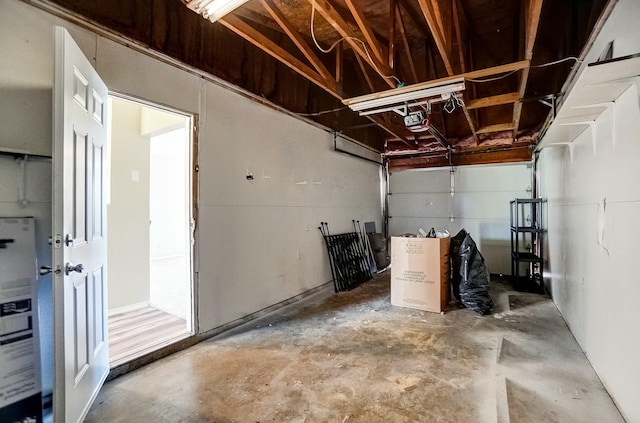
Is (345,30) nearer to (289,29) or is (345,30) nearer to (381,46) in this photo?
(289,29)

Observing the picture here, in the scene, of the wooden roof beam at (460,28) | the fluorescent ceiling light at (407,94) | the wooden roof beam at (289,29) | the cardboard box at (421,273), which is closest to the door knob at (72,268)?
the wooden roof beam at (289,29)

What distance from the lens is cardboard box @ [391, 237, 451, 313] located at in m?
3.71

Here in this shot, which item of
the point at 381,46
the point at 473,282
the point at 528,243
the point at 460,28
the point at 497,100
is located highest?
the point at 460,28

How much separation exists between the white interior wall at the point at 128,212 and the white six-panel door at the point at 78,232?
1.82 meters

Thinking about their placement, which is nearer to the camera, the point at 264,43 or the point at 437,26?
the point at 437,26

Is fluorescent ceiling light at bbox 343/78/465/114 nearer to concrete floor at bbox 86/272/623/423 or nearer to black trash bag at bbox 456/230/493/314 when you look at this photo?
black trash bag at bbox 456/230/493/314

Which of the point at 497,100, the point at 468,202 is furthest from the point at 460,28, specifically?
the point at 468,202

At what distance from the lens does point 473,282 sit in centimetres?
374

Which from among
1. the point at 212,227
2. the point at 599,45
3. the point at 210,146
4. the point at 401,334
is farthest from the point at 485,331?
the point at 210,146

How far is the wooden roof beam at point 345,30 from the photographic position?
216 cm

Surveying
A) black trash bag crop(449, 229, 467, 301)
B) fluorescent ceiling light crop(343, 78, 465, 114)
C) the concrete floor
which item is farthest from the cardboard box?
fluorescent ceiling light crop(343, 78, 465, 114)

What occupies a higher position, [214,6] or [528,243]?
[214,6]

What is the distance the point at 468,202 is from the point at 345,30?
4.86 meters

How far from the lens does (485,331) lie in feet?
10.2
